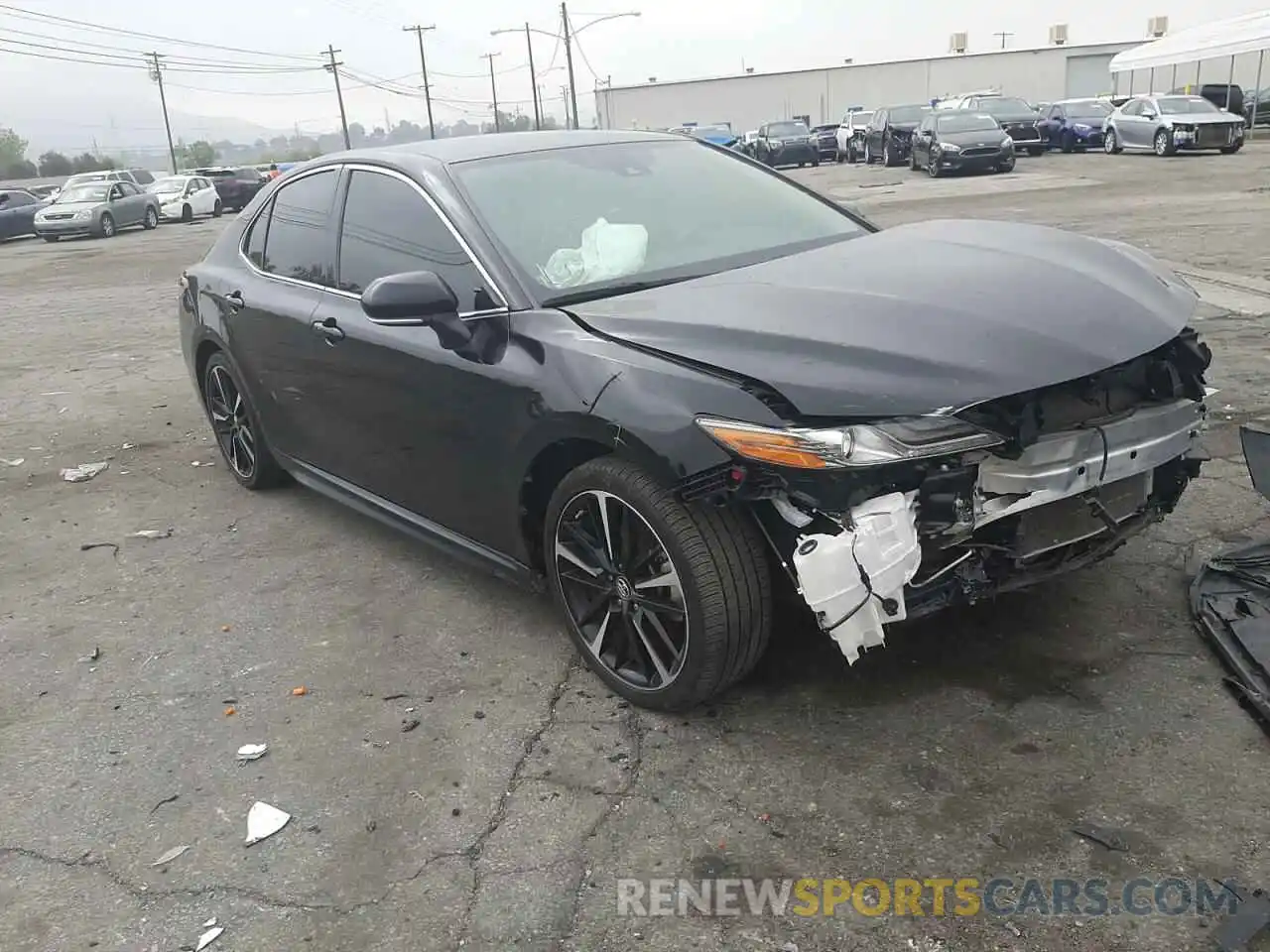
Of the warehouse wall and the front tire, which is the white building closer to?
the warehouse wall

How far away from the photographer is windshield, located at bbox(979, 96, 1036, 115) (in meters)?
29.8

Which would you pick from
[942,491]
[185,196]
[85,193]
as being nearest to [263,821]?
[942,491]

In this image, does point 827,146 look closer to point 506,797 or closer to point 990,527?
point 990,527

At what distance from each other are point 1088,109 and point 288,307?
109ft

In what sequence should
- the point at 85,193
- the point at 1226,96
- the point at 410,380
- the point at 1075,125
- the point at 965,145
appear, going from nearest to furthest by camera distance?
the point at 410,380 → the point at 965,145 → the point at 85,193 → the point at 1075,125 → the point at 1226,96

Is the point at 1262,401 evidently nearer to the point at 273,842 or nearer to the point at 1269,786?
the point at 1269,786

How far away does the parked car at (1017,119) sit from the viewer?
29188mm

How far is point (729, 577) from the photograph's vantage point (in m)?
2.87

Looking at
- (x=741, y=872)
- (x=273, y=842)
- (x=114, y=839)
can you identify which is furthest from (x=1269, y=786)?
(x=114, y=839)

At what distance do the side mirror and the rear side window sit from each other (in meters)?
1.03

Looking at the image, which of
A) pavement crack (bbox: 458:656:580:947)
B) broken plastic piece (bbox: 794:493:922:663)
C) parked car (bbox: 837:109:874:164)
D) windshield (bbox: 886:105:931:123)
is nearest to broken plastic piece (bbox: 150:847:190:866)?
pavement crack (bbox: 458:656:580:947)

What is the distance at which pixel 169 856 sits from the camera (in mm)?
2783

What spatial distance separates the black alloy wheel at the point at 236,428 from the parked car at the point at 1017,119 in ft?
89.2

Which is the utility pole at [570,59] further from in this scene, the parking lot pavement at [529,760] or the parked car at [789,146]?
the parking lot pavement at [529,760]
